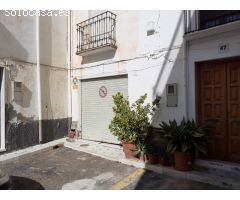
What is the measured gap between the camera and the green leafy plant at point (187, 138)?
5.52m

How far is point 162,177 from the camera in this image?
19.0ft

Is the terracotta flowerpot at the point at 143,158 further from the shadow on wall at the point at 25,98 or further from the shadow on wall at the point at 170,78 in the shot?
the shadow on wall at the point at 25,98

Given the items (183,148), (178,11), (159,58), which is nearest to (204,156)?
(183,148)

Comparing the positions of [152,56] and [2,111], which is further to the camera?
[2,111]

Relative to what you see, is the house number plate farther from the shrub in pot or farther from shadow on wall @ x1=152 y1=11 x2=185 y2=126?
the shrub in pot

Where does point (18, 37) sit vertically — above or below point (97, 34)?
below

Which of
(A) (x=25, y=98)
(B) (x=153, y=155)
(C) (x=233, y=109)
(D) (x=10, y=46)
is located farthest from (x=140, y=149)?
(D) (x=10, y=46)

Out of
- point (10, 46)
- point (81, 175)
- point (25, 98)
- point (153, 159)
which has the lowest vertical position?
point (81, 175)

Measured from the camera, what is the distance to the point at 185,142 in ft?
18.4

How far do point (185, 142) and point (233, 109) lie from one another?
4.45ft

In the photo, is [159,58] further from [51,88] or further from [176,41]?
[51,88]

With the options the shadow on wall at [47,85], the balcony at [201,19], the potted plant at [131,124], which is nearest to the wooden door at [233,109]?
the balcony at [201,19]

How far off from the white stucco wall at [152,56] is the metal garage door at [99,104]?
0.38 metres

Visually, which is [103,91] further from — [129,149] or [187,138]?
[187,138]
